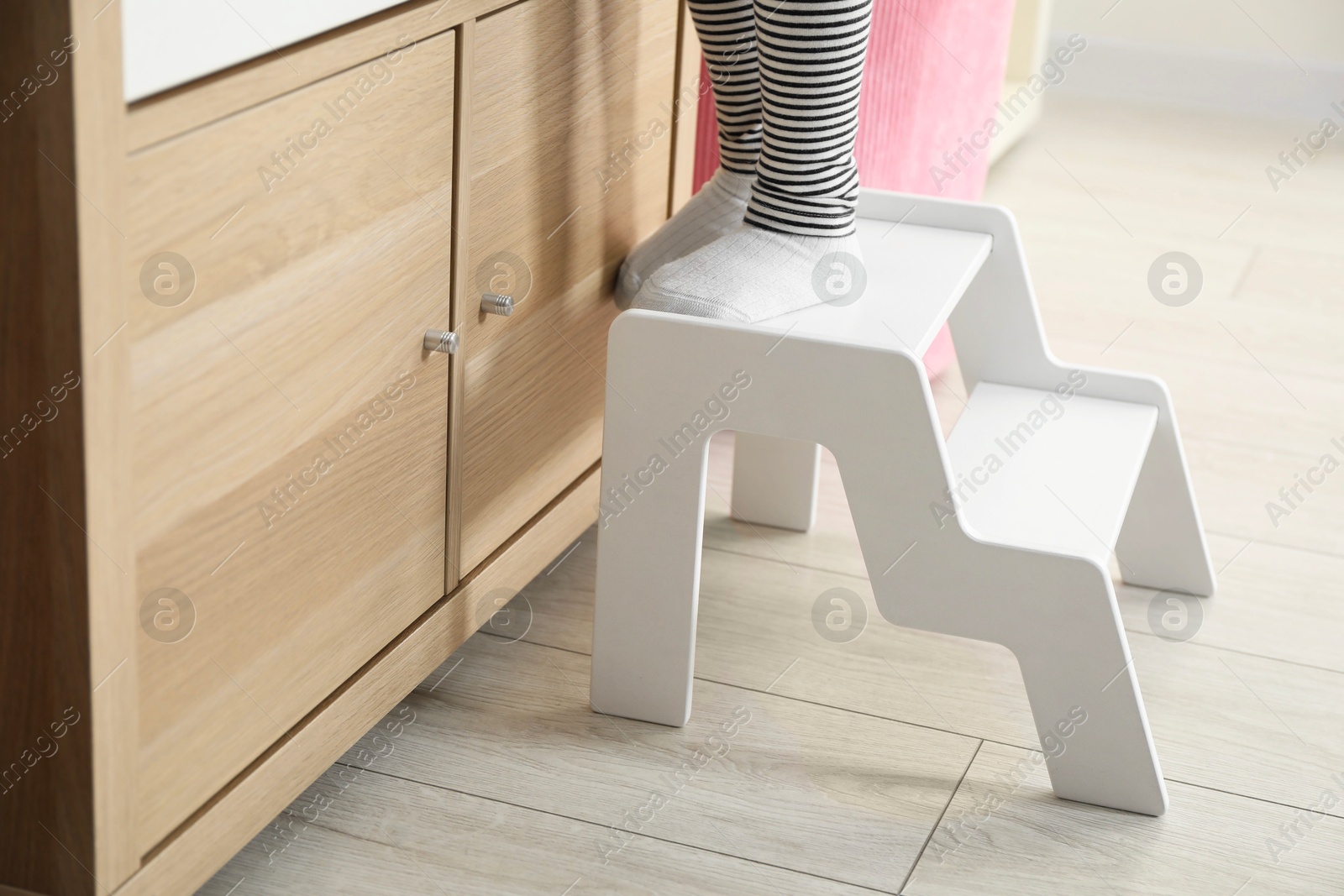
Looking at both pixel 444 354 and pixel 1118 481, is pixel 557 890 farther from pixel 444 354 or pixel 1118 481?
pixel 1118 481

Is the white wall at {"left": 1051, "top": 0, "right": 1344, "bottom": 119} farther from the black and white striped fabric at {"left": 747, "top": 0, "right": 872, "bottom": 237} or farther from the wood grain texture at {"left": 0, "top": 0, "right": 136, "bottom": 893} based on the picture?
the wood grain texture at {"left": 0, "top": 0, "right": 136, "bottom": 893}

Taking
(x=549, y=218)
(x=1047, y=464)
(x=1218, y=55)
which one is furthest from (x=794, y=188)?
(x=1218, y=55)

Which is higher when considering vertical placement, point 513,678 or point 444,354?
point 444,354

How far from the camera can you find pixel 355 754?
36.5 inches

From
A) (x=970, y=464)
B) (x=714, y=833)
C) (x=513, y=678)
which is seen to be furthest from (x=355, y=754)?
(x=970, y=464)

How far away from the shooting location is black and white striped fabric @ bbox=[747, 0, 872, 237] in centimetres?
91

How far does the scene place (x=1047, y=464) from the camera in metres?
1.03

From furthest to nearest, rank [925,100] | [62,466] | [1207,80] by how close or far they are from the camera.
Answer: [1207,80] < [925,100] < [62,466]

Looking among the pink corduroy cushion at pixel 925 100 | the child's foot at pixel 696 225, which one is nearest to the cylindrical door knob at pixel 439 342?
the child's foot at pixel 696 225

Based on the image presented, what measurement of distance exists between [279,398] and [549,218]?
1.05 feet

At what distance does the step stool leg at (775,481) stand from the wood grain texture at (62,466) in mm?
712

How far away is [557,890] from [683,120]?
2.19 ft

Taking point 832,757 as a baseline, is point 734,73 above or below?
above

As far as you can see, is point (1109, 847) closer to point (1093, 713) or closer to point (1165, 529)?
point (1093, 713)
